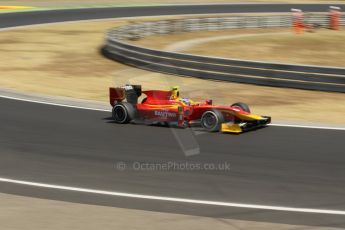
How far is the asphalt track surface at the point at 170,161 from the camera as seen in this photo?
10.0m

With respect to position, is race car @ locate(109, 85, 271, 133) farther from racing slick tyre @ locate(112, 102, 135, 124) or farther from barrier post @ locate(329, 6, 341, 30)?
barrier post @ locate(329, 6, 341, 30)

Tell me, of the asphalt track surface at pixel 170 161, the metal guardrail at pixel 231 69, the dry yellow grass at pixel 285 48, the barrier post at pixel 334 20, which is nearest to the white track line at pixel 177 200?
the asphalt track surface at pixel 170 161

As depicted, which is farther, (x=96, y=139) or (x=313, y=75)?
(x=313, y=75)

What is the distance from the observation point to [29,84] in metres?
20.8

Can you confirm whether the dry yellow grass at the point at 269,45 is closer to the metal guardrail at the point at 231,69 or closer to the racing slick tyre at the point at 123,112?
the metal guardrail at the point at 231,69

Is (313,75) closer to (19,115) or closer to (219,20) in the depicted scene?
(19,115)

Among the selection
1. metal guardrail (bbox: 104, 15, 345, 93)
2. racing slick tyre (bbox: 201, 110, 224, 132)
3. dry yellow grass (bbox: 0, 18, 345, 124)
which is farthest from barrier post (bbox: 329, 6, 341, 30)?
racing slick tyre (bbox: 201, 110, 224, 132)

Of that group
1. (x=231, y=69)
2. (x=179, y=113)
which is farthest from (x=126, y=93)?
(x=231, y=69)

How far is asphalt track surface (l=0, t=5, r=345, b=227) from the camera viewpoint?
33.0 ft

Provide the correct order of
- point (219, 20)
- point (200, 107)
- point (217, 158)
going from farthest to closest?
point (219, 20) → point (200, 107) → point (217, 158)

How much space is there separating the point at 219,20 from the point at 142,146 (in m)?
26.0

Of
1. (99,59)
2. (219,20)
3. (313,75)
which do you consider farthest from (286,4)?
(313,75)

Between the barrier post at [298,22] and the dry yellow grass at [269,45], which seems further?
the barrier post at [298,22]

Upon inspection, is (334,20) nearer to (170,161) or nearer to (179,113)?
(179,113)
